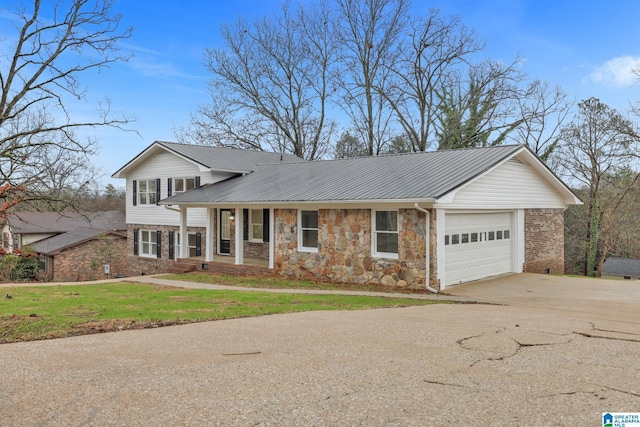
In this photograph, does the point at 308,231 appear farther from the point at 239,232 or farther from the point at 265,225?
the point at 265,225

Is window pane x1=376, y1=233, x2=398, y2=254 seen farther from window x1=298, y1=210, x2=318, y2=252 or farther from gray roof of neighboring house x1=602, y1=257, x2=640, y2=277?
gray roof of neighboring house x1=602, y1=257, x2=640, y2=277

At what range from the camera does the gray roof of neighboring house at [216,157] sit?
71.8 ft

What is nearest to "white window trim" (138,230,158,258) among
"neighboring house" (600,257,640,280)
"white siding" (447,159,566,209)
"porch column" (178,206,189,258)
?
"porch column" (178,206,189,258)

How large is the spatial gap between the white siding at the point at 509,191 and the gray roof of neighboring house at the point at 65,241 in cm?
2483

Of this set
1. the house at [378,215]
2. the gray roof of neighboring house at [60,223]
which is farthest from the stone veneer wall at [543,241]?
the gray roof of neighboring house at [60,223]

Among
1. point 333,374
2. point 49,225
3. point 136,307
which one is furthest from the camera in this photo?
point 49,225

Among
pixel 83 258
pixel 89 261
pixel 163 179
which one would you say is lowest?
pixel 89 261

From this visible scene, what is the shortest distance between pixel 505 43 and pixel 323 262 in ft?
69.5

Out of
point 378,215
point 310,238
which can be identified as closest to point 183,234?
point 310,238

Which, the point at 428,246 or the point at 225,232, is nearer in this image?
the point at 428,246

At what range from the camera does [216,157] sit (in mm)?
23125

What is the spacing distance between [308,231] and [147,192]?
11.5 m

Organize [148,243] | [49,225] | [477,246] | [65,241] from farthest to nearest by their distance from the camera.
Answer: [49,225] → [65,241] → [148,243] → [477,246]

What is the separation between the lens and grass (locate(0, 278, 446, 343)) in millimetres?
8234
